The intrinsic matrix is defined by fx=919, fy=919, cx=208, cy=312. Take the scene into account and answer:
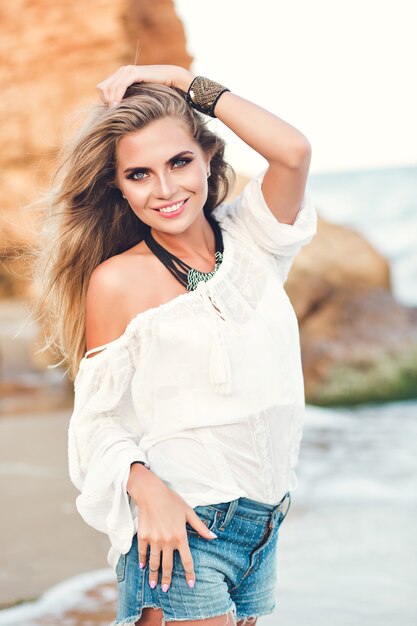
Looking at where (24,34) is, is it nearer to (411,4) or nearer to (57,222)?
(57,222)

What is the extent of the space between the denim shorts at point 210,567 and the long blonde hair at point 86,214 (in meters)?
0.52

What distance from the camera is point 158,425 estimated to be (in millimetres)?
1980

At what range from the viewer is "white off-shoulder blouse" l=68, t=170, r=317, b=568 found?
6.32 feet

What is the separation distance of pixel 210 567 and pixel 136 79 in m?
1.08

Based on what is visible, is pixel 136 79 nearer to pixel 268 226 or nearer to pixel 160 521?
pixel 268 226

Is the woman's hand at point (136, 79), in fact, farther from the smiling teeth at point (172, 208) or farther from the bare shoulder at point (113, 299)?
the bare shoulder at point (113, 299)

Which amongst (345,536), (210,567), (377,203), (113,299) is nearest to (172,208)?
(113,299)

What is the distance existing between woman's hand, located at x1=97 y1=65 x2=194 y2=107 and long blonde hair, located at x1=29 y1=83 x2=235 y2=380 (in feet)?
0.06

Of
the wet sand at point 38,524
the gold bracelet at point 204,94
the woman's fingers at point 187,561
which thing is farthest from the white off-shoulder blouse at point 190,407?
the wet sand at point 38,524

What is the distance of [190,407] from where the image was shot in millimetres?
1951

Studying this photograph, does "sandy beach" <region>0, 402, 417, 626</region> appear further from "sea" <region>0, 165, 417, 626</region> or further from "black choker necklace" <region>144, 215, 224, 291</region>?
"black choker necklace" <region>144, 215, 224, 291</region>

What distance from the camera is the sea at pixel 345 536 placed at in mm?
3514

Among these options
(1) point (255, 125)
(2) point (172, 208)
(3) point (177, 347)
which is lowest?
(3) point (177, 347)

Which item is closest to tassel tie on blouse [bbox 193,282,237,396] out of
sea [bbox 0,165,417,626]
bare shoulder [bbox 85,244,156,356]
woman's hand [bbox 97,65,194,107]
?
bare shoulder [bbox 85,244,156,356]
